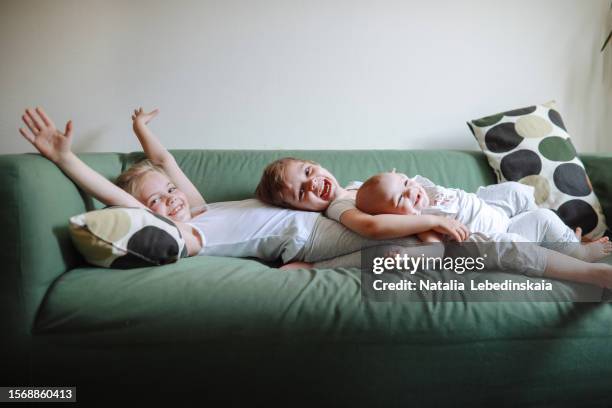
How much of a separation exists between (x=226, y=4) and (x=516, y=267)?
1.53 m

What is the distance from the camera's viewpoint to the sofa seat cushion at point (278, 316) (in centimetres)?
84

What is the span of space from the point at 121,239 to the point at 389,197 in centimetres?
69

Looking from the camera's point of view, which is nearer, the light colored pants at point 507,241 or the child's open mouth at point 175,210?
the light colored pants at point 507,241

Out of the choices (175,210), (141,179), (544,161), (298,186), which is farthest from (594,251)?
(141,179)

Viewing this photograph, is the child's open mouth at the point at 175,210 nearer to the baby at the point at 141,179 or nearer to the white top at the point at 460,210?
the baby at the point at 141,179

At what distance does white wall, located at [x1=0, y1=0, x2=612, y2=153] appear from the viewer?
1698 millimetres

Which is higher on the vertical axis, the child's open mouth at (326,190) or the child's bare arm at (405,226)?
the child's open mouth at (326,190)

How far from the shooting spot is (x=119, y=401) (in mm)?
861

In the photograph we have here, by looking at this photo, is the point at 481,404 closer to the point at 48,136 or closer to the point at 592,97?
the point at 48,136

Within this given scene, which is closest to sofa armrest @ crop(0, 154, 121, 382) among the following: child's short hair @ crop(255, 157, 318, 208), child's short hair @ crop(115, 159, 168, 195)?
child's short hair @ crop(115, 159, 168, 195)

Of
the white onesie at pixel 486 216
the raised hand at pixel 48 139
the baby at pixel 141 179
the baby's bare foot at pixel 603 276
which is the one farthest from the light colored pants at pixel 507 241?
the raised hand at pixel 48 139

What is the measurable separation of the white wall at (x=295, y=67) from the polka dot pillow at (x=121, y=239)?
34.0 inches

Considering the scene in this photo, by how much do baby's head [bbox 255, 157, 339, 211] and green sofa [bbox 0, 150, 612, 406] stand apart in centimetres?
45

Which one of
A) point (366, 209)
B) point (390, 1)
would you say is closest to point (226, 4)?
point (390, 1)
